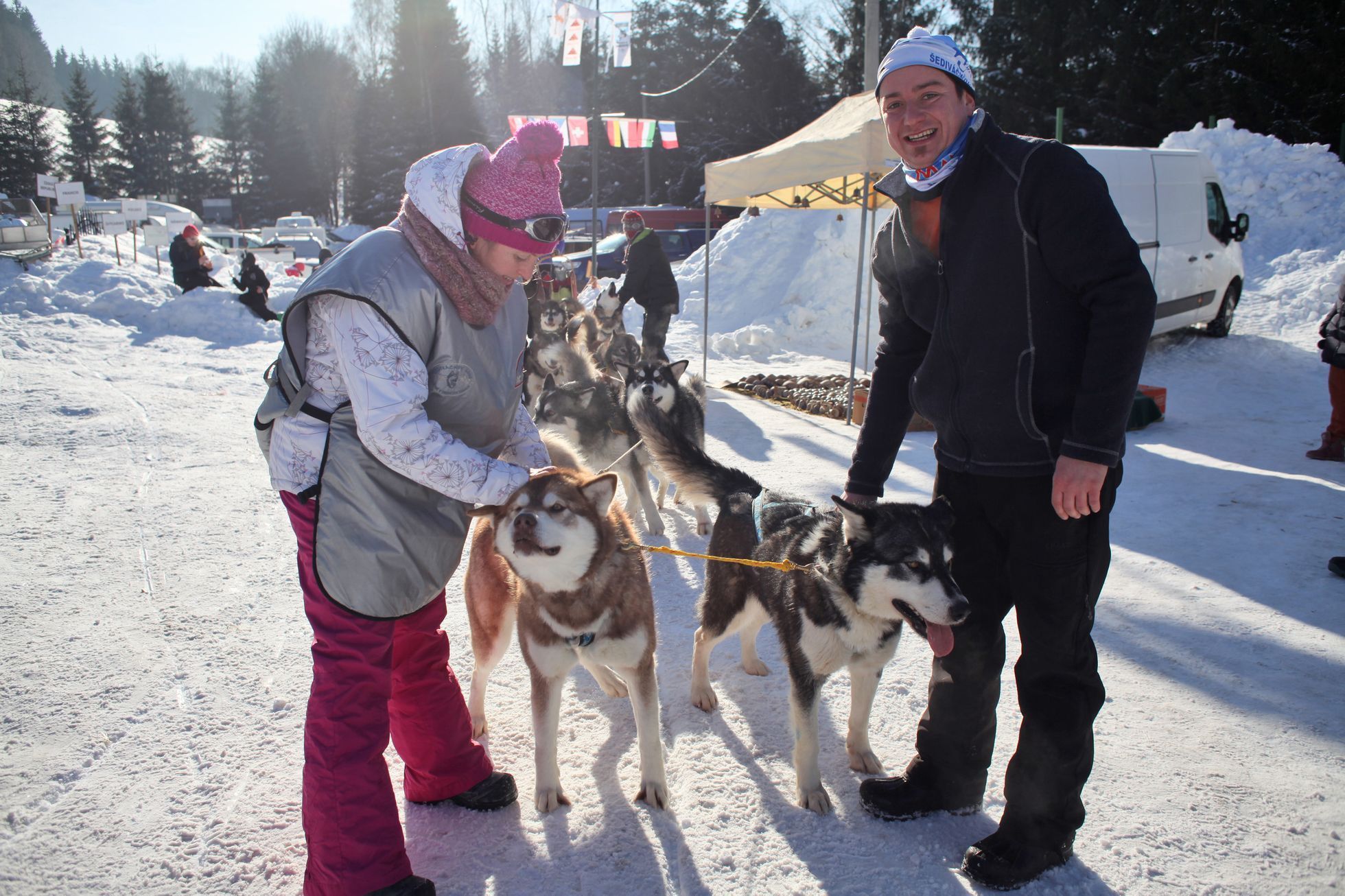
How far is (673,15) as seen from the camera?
3441 cm

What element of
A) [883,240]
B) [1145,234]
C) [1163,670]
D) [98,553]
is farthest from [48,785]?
[1145,234]

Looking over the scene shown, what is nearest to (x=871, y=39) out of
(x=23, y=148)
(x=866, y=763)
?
(x=866, y=763)

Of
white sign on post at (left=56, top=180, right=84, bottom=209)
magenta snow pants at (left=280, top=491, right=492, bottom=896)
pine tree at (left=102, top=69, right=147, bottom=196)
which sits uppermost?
pine tree at (left=102, top=69, right=147, bottom=196)

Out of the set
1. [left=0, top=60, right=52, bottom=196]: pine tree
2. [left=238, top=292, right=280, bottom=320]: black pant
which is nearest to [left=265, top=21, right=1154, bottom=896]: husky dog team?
[left=238, top=292, right=280, bottom=320]: black pant

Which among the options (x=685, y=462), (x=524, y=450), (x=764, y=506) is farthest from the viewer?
(x=685, y=462)

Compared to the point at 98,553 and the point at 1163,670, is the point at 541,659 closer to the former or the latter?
the point at 1163,670

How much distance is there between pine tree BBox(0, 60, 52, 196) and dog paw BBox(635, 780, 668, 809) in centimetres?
4228

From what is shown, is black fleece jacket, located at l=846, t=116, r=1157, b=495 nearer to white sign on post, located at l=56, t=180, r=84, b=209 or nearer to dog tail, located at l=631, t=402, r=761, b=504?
dog tail, located at l=631, t=402, r=761, b=504

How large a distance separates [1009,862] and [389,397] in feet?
A: 6.44

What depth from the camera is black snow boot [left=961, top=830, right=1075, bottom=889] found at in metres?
2.10

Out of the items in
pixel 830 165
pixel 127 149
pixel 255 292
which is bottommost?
pixel 255 292

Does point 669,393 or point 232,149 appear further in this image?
point 232,149

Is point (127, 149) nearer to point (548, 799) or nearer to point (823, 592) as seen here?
point (548, 799)

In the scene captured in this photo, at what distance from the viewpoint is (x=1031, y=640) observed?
2074 mm
